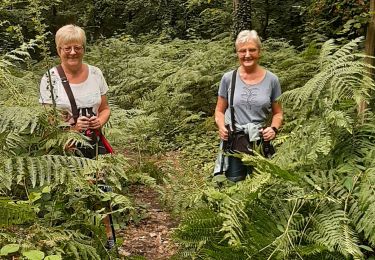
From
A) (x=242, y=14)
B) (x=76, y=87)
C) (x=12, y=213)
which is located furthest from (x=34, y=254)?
(x=242, y=14)

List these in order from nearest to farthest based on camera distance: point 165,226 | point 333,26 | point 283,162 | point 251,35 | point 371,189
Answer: point 371,189, point 283,162, point 251,35, point 165,226, point 333,26

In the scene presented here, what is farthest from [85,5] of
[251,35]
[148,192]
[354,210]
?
[354,210]

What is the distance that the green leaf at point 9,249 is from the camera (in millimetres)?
2359

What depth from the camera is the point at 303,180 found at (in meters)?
Answer: 3.12

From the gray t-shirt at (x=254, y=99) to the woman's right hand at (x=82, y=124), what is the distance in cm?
121

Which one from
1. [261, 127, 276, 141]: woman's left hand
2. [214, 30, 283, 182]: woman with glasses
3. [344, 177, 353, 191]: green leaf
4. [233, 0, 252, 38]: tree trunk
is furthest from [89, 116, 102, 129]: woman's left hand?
[233, 0, 252, 38]: tree trunk

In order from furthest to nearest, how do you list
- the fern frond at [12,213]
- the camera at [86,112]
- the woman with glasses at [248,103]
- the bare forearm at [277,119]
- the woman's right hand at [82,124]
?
the bare forearm at [277,119]
the woman with glasses at [248,103]
the camera at [86,112]
the woman's right hand at [82,124]
the fern frond at [12,213]

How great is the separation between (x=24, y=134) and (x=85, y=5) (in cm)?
1771

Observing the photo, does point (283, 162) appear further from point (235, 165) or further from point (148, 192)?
point (148, 192)

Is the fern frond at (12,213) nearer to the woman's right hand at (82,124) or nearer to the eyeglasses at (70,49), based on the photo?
the woman's right hand at (82,124)

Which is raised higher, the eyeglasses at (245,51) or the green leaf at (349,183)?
the eyeglasses at (245,51)

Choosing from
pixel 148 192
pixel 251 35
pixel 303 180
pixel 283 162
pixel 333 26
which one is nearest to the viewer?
pixel 303 180

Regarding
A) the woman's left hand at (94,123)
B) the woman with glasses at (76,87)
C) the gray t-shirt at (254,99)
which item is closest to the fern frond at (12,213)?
the woman with glasses at (76,87)

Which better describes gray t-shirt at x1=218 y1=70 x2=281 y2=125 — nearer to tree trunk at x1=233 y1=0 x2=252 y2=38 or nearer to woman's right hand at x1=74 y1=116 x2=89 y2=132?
woman's right hand at x1=74 y1=116 x2=89 y2=132
